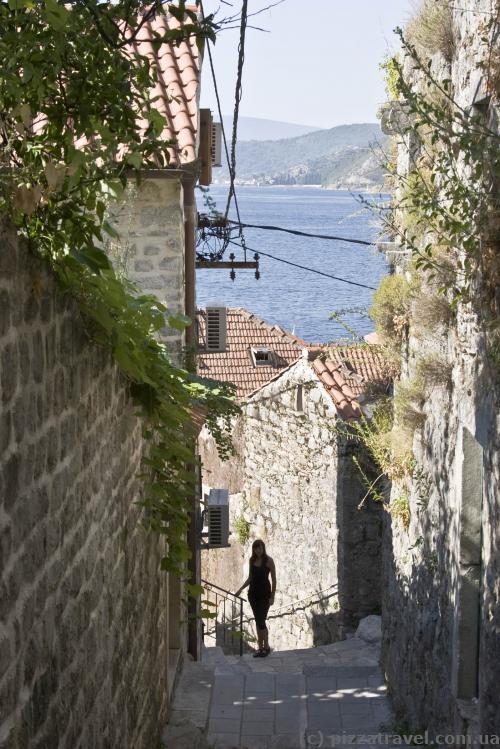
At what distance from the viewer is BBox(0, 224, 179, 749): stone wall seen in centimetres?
278

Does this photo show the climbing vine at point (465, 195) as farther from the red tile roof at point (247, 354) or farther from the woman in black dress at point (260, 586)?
the red tile roof at point (247, 354)

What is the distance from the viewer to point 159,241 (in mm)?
9109

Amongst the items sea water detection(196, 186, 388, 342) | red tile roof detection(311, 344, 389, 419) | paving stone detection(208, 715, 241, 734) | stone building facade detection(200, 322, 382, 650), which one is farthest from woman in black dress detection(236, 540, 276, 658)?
sea water detection(196, 186, 388, 342)

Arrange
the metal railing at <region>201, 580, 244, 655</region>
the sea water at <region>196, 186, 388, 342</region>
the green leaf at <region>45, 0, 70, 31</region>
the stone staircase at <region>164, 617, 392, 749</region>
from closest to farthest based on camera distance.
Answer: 1. the green leaf at <region>45, 0, 70, 31</region>
2. the stone staircase at <region>164, 617, 392, 749</region>
3. the metal railing at <region>201, 580, 244, 655</region>
4. the sea water at <region>196, 186, 388, 342</region>

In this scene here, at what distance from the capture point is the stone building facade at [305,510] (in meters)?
13.2

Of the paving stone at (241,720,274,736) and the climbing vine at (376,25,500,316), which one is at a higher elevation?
the climbing vine at (376,25,500,316)

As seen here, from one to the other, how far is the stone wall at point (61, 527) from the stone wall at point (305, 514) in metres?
7.94

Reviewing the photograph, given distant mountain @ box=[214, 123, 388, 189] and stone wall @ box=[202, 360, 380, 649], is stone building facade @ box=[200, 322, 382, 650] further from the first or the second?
distant mountain @ box=[214, 123, 388, 189]

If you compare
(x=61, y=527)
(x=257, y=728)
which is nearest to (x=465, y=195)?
(x=61, y=527)

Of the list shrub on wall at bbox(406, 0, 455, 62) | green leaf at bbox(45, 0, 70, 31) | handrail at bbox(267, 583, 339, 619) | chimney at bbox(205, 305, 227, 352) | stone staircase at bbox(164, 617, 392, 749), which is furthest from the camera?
handrail at bbox(267, 583, 339, 619)

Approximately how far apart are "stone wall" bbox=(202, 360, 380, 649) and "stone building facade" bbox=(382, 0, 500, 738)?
4.25m

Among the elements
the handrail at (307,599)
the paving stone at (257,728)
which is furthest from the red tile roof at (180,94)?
the handrail at (307,599)

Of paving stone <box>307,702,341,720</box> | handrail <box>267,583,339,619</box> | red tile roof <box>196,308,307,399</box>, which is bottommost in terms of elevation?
handrail <box>267,583,339,619</box>

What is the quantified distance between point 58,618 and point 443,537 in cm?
444
